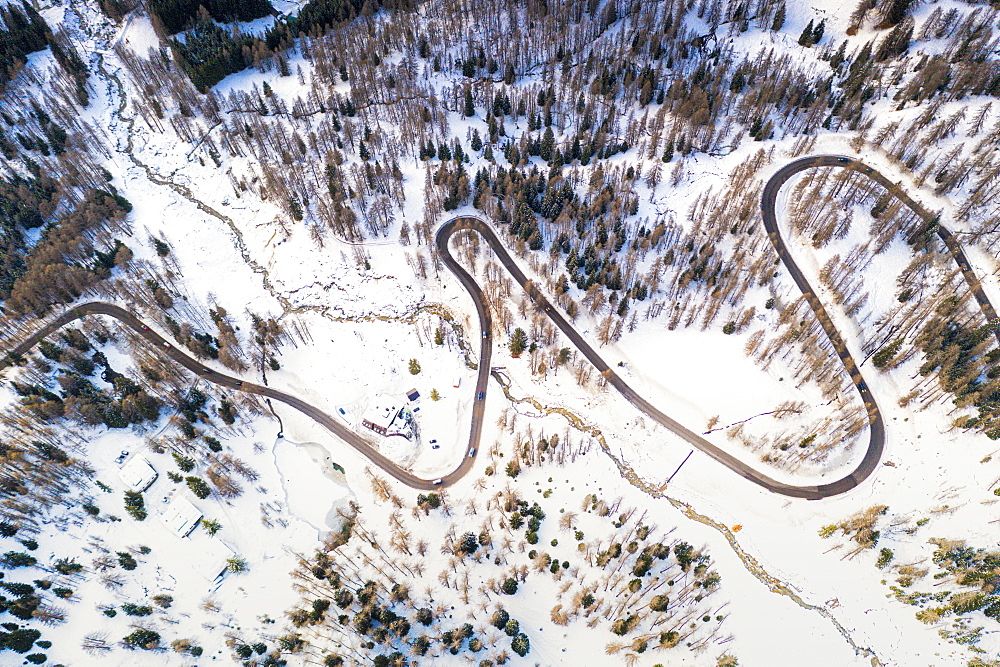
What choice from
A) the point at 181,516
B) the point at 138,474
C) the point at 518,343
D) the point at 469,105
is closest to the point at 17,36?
the point at 469,105

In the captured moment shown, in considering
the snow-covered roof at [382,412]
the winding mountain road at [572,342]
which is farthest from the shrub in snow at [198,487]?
the snow-covered roof at [382,412]

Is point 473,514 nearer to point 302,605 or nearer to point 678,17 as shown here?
point 302,605

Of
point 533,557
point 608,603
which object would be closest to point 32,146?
point 533,557

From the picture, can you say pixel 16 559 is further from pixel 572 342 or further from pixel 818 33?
pixel 818 33

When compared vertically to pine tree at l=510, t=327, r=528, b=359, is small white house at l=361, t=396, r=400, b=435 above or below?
below

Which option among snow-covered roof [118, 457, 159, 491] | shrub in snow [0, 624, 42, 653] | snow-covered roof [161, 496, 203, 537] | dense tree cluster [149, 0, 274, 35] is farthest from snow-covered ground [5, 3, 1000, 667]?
dense tree cluster [149, 0, 274, 35]

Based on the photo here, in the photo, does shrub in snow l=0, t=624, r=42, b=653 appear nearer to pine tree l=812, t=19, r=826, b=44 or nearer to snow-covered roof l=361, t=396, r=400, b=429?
snow-covered roof l=361, t=396, r=400, b=429
